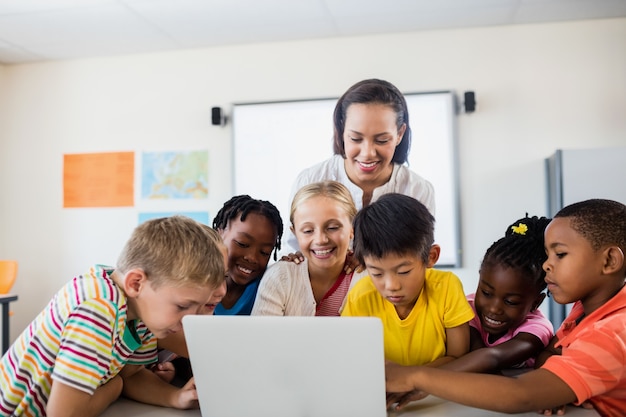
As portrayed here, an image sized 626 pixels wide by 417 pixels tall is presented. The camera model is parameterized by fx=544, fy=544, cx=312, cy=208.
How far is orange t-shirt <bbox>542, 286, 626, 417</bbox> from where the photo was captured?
35.8 inches

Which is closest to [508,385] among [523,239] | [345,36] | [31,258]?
[523,239]

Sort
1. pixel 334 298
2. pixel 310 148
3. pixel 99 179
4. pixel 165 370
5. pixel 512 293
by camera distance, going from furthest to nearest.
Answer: pixel 99 179
pixel 310 148
pixel 334 298
pixel 512 293
pixel 165 370

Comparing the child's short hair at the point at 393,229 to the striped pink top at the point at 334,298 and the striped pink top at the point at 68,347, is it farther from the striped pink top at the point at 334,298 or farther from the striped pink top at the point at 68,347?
the striped pink top at the point at 68,347

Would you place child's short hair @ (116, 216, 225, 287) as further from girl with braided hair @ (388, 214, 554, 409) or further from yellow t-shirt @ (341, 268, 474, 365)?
girl with braided hair @ (388, 214, 554, 409)

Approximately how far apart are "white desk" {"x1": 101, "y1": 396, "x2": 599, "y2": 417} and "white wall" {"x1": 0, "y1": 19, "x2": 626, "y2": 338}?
250 centimetres

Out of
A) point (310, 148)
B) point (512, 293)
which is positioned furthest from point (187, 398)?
point (310, 148)

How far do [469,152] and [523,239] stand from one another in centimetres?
214

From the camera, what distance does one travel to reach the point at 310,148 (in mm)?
3537

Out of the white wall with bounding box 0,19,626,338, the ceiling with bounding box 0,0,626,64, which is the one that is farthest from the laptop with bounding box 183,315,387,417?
the white wall with bounding box 0,19,626,338

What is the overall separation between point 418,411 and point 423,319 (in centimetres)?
31

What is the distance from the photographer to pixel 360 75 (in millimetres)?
3547

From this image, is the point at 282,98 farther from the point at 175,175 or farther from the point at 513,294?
the point at 513,294

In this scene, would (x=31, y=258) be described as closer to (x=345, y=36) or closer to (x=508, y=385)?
(x=345, y=36)

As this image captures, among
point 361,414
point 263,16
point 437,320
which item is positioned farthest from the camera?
point 263,16
